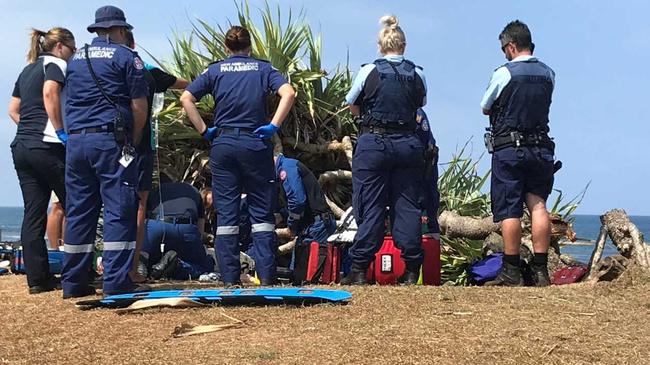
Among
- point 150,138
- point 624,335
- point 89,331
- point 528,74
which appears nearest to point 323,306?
point 89,331

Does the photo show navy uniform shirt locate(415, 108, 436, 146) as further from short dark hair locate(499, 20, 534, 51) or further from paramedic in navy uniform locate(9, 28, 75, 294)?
paramedic in navy uniform locate(9, 28, 75, 294)

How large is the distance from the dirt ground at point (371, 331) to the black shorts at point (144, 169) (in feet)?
3.84

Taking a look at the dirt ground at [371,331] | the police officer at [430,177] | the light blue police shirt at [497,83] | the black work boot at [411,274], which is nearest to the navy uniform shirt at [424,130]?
the police officer at [430,177]

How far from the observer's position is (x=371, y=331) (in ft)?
13.1

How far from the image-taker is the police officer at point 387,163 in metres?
5.97

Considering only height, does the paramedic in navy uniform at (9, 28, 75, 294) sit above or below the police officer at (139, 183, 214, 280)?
above

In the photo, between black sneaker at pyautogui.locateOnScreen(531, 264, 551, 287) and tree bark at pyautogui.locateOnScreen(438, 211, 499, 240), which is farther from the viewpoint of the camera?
tree bark at pyautogui.locateOnScreen(438, 211, 499, 240)

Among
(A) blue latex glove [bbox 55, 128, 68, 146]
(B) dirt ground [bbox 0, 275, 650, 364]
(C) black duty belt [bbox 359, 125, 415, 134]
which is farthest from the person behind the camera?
(C) black duty belt [bbox 359, 125, 415, 134]

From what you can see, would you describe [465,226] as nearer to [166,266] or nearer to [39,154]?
[166,266]

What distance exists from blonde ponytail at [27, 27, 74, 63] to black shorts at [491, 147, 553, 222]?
3.43 metres

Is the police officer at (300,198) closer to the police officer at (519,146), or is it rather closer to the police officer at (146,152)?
the police officer at (146,152)

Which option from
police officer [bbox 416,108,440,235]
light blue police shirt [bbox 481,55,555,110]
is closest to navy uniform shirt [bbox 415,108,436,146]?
police officer [bbox 416,108,440,235]

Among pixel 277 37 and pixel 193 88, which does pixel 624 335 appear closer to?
pixel 193 88

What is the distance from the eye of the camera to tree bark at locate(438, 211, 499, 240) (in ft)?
27.6
